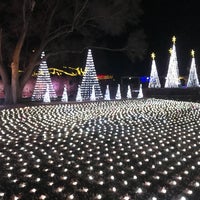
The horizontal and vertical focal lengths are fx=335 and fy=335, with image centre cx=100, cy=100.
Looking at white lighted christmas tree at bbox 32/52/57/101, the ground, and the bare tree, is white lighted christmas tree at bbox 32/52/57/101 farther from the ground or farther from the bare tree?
the ground

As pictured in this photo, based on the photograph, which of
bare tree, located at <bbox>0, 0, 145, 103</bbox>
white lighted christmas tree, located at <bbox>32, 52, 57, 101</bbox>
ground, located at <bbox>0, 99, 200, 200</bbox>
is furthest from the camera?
white lighted christmas tree, located at <bbox>32, 52, 57, 101</bbox>

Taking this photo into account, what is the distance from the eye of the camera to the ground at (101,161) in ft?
13.0

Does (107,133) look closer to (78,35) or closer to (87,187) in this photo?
(87,187)

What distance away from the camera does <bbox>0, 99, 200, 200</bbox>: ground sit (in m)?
3.98

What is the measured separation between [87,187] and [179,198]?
43.6 inches

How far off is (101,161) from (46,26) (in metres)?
14.4

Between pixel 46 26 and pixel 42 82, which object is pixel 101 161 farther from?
pixel 42 82

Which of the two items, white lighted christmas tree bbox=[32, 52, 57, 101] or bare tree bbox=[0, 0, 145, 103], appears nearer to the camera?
bare tree bbox=[0, 0, 145, 103]

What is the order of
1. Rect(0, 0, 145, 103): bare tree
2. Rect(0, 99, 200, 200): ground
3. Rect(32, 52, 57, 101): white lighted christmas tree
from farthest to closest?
Rect(32, 52, 57, 101): white lighted christmas tree, Rect(0, 0, 145, 103): bare tree, Rect(0, 99, 200, 200): ground

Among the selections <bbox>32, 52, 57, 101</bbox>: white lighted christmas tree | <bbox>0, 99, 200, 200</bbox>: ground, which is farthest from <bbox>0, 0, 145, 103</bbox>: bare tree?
<bbox>0, 99, 200, 200</bbox>: ground

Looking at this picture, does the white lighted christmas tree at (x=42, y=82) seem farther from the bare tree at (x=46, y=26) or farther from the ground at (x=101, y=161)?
the ground at (x=101, y=161)

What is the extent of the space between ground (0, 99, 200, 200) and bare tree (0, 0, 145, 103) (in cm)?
938

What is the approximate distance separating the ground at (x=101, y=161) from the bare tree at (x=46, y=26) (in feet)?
30.8

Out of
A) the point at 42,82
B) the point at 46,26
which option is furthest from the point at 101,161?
the point at 42,82
